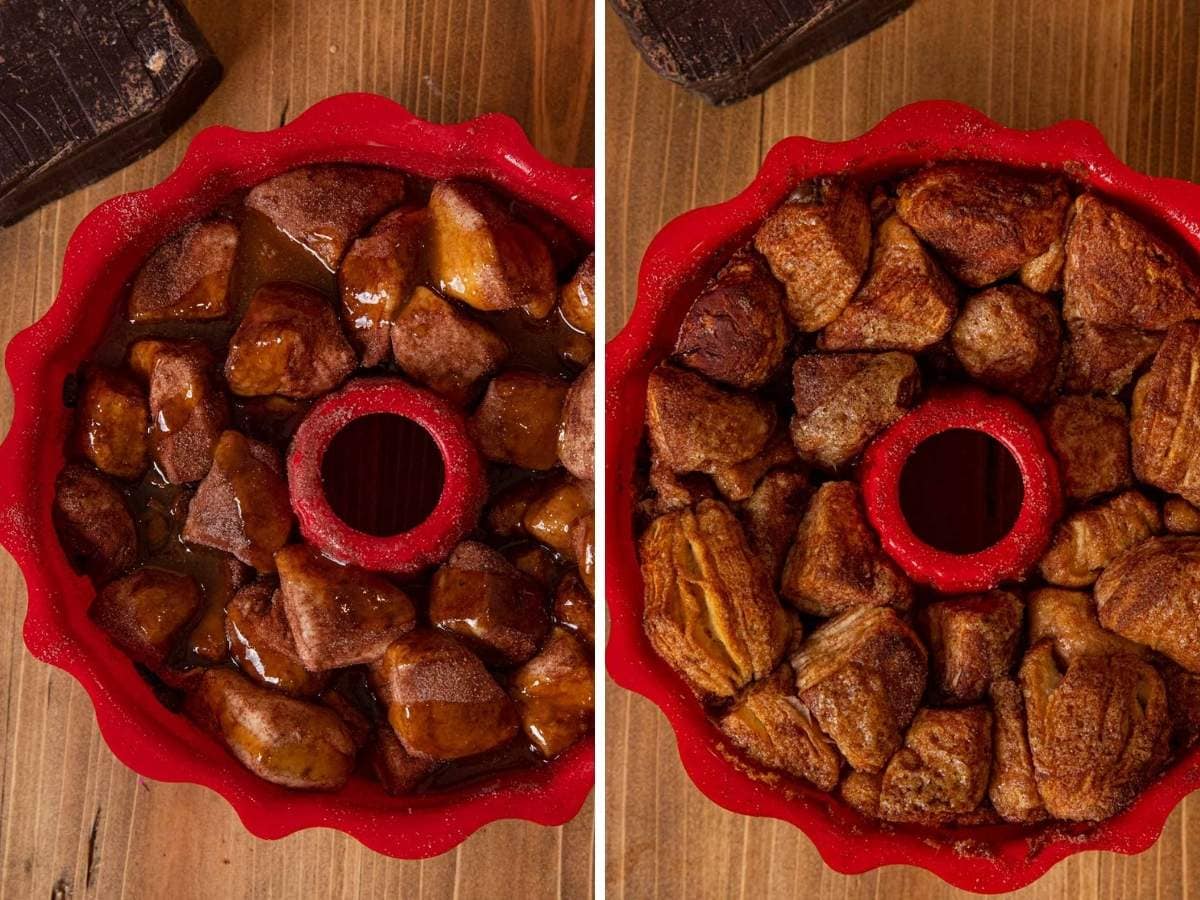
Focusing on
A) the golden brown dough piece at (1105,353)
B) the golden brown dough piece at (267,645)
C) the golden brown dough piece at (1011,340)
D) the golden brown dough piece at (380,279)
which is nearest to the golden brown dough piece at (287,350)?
the golden brown dough piece at (380,279)

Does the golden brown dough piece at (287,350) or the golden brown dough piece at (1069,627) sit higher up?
the golden brown dough piece at (287,350)

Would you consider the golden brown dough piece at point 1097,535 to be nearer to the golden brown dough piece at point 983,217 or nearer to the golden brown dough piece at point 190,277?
the golden brown dough piece at point 983,217

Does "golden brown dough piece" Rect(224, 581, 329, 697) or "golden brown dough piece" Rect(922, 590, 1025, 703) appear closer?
"golden brown dough piece" Rect(922, 590, 1025, 703)

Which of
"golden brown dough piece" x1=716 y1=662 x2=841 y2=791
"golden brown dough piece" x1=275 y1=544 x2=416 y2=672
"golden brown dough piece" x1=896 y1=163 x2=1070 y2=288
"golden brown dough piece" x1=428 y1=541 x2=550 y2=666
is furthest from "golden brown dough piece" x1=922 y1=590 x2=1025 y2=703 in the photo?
"golden brown dough piece" x1=275 y1=544 x2=416 y2=672

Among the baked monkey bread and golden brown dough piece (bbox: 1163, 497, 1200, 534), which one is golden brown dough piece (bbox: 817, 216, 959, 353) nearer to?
the baked monkey bread

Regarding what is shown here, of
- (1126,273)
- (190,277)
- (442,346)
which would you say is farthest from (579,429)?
(1126,273)

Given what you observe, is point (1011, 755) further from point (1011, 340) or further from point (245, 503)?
point (245, 503)
